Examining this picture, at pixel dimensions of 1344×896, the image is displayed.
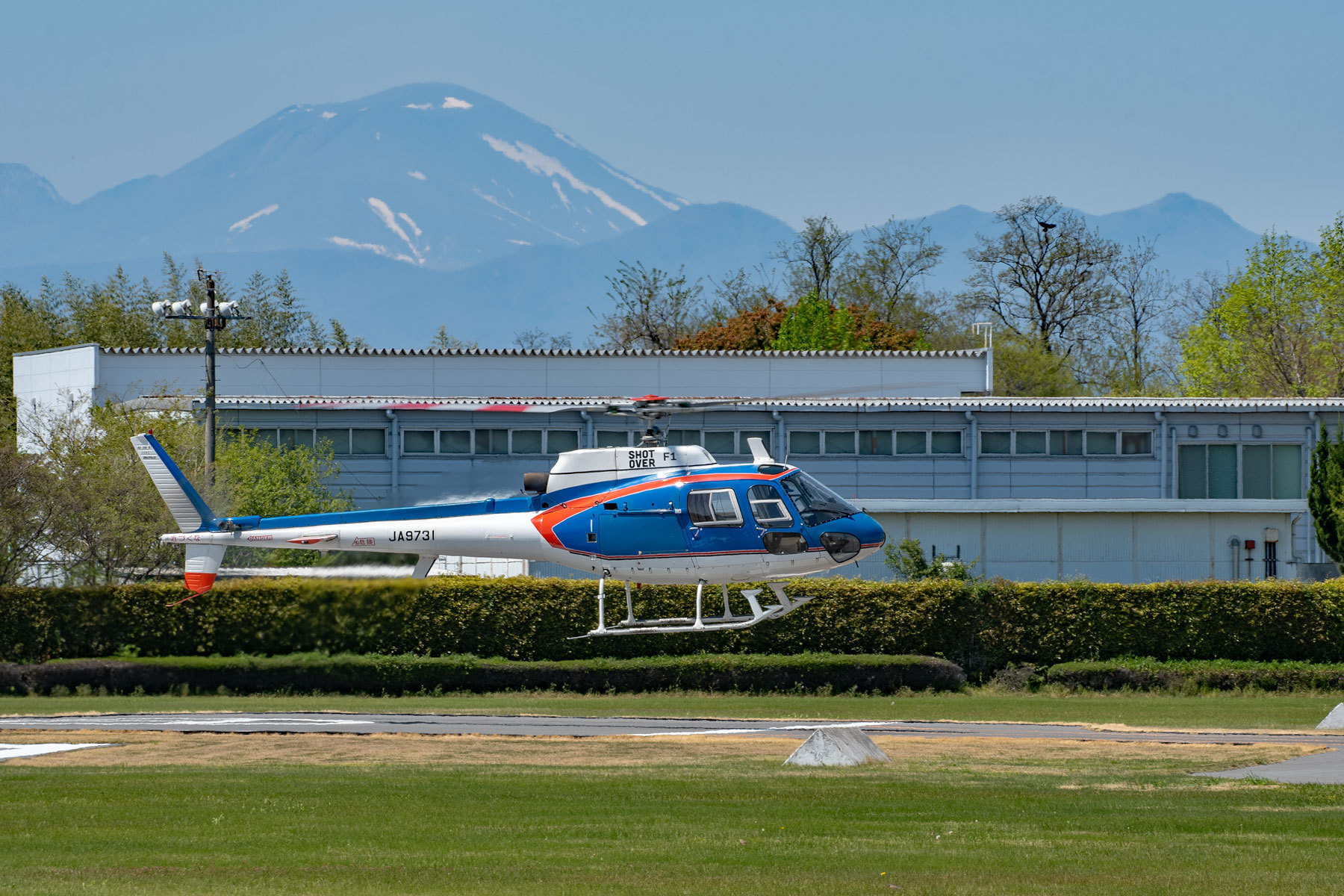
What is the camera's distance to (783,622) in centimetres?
3884

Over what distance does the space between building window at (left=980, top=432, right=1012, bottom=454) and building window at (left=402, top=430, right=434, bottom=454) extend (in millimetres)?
18240

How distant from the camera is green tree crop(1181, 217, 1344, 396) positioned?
71688 millimetres

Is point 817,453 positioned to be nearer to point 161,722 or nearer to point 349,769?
point 161,722

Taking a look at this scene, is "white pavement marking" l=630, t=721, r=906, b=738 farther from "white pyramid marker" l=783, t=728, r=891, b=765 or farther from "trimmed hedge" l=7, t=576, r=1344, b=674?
"trimmed hedge" l=7, t=576, r=1344, b=674

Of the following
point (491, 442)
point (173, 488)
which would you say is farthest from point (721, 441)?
point (173, 488)

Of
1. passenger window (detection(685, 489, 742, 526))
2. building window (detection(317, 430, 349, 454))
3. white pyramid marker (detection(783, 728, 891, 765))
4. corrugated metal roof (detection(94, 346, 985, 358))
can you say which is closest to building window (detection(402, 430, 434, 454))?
building window (detection(317, 430, 349, 454))

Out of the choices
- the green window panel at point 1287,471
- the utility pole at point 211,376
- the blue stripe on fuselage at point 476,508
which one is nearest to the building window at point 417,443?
Result: the utility pole at point 211,376

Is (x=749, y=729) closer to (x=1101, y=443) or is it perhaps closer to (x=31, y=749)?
(x=31, y=749)

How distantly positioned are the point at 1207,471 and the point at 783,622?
64.5 feet

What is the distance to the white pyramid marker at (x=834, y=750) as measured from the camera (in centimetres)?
2302

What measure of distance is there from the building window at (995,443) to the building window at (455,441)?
1702cm

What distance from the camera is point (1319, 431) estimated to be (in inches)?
1970

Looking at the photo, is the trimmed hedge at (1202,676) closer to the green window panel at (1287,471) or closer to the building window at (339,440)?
the green window panel at (1287,471)

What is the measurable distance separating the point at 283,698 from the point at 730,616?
15776 mm
